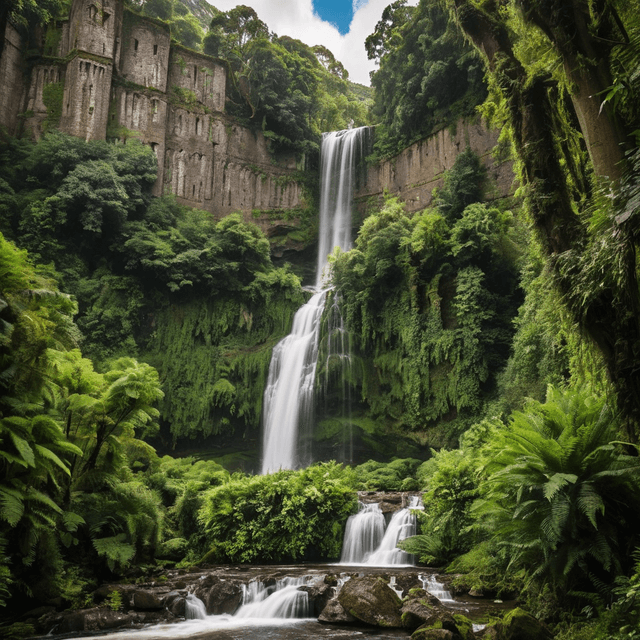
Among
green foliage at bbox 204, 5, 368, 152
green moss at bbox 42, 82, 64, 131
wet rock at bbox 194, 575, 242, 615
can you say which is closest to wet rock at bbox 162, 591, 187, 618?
wet rock at bbox 194, 575, 242, 615

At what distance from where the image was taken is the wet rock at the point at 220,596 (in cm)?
884

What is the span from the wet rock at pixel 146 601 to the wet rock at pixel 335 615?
9.01 feet

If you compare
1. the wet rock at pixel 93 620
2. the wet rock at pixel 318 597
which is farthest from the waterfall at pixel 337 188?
the wet rock at pixel 93 620

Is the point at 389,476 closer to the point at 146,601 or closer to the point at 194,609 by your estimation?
the point at 194,609

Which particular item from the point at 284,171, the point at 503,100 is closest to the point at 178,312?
the point at 284,171

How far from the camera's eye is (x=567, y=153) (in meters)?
7.36

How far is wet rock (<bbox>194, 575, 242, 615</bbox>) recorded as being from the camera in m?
8.84

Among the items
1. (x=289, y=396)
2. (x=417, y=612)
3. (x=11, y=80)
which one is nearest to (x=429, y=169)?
(x=289, y=396)

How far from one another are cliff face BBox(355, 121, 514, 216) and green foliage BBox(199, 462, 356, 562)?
1648 centimetres

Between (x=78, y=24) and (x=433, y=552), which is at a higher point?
(x=78, y=24)

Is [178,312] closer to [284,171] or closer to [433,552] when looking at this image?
[284,171]

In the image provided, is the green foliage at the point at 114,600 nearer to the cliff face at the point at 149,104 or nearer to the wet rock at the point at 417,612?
the wet rock at the point at 417,612

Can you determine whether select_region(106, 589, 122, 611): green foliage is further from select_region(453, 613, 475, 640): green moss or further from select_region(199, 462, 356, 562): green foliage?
select_region(453, 613, 475, 640): green moss

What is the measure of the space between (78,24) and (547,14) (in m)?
30.2
